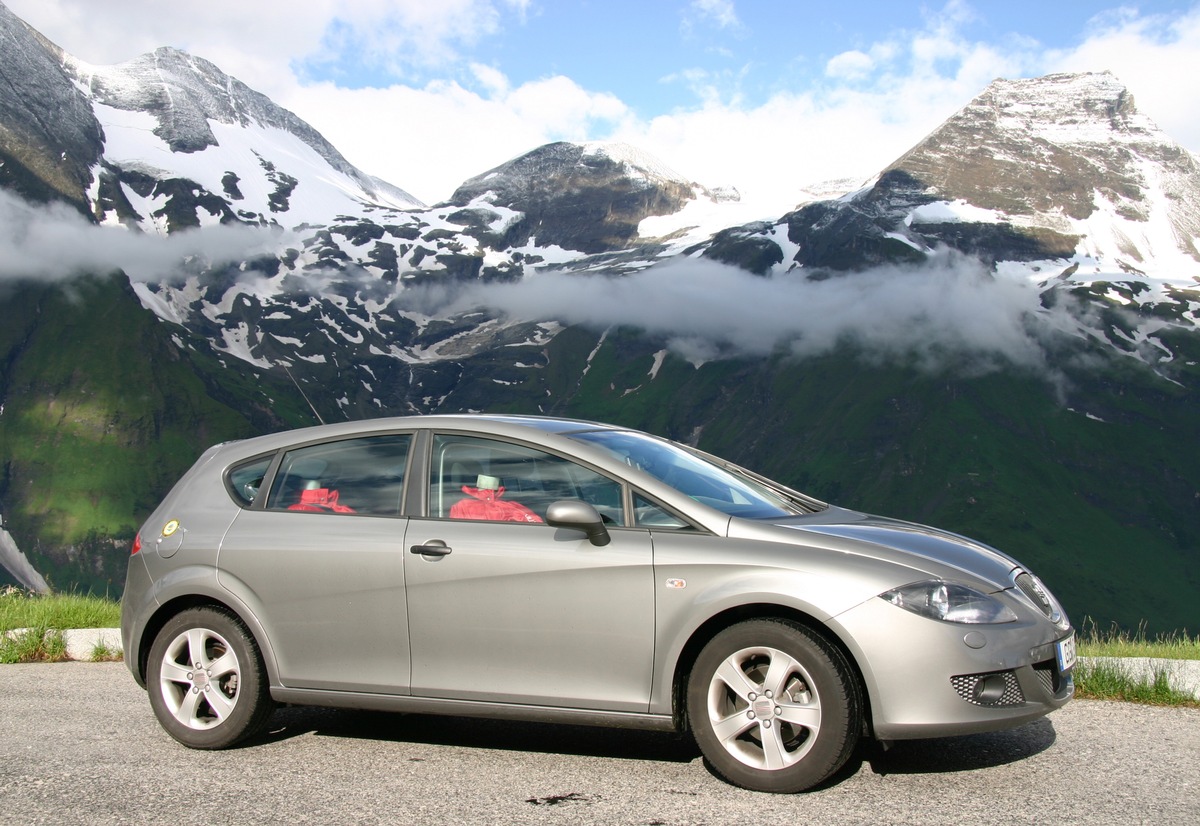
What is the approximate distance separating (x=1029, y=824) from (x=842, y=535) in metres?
1.45

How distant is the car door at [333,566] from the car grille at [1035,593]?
309 cm

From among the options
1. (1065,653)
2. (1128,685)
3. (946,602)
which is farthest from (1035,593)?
(1128,685)

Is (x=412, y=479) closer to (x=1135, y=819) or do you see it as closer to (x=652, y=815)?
(x=652, y=815)

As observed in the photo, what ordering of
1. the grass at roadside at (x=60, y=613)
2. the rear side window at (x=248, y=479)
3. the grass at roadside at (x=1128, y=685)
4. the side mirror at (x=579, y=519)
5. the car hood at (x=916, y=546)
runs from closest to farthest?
the car hood at (x=916, y=546), the side mirror at (x=579, y=519), the rear side window at (x=248, y=479), the grass at roadside at (x=1128, y=685), the grass at roadside at (x=60, y=613)

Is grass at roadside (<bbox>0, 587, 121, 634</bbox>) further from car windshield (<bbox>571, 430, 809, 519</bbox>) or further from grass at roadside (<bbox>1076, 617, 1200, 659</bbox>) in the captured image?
grass at roadside (<bbox>1076, 617, 1200, 659</bbox>)

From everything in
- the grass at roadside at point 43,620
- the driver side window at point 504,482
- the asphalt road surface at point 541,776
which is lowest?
the asphalt road surface at point 541,776

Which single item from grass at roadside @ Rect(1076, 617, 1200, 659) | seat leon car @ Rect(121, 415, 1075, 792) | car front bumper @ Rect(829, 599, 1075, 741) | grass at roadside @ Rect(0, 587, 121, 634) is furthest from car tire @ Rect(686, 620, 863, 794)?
grass at roadside @ Rect(0, 587, 121, 634)

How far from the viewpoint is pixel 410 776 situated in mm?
5102

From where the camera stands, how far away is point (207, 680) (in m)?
5.79

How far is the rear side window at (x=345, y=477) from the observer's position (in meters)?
5.75

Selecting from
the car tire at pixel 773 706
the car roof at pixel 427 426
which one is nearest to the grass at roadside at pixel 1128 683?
the car tire at pixel 773 706

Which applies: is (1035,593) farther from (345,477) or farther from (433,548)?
(345,477)

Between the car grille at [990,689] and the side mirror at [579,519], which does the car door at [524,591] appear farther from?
the car grille at [990,689]

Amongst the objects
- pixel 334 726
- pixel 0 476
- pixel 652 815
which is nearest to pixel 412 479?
pixel 334 726
